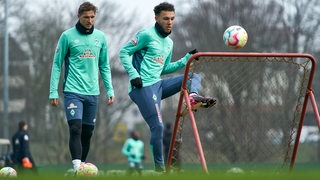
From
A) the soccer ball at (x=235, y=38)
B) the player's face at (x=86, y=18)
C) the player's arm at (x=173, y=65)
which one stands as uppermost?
the player's face at (x=86, y=18)

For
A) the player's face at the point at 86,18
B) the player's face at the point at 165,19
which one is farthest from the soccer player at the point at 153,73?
the player's face at the point at 86,18

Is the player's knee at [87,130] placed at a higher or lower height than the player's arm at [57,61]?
lower

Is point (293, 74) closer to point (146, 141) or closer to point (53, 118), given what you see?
point (53, 118)

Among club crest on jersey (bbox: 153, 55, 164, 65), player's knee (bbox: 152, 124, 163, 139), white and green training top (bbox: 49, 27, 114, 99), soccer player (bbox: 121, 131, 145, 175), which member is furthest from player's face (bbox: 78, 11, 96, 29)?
soccer player (bbox: 121, 131, 145, 175)

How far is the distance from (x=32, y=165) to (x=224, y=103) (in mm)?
5095

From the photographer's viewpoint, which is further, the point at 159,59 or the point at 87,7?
the point at 159,59

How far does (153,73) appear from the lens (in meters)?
10.4

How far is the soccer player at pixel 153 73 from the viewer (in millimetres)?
10219

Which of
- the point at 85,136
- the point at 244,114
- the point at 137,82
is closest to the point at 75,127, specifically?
the point at 85,136

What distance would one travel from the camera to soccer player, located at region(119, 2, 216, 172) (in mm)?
10219

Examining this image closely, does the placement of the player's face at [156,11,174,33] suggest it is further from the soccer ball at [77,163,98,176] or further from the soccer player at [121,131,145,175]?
the soccer player at [121,131,145,175]

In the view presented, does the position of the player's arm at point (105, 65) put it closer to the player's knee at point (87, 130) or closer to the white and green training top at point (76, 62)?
the white and green training top at point (76, 62)

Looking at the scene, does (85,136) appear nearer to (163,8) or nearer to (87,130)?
(87,130)

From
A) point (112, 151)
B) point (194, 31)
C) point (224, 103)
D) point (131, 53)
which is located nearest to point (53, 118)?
point (112, 151)
